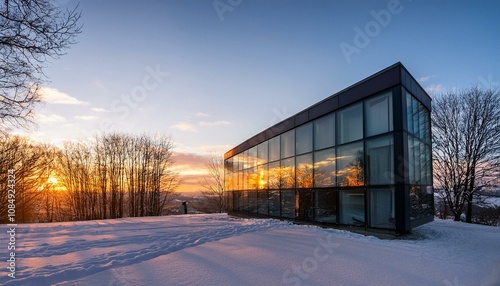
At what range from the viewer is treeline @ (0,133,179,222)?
1030 inches

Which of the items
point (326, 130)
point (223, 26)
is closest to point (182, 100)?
point (223, 26)

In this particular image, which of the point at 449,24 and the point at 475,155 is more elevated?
the point at 449,24

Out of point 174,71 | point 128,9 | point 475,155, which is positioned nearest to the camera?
point 128,9

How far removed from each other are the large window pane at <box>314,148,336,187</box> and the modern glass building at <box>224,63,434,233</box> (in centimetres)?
4

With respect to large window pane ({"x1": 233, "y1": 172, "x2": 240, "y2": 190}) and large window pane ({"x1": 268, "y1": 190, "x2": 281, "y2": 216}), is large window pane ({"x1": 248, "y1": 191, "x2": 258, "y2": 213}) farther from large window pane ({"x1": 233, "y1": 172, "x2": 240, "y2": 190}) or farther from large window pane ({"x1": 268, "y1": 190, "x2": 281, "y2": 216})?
large window pane ({"x1": 233, "y1": 172, "x2": 240, "y2": 190})

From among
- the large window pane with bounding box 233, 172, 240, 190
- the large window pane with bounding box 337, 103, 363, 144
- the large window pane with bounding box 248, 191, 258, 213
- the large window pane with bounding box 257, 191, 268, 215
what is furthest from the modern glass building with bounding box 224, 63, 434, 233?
the large window pane with bounding box 233, 172, 240, 190

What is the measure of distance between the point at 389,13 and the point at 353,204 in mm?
7286

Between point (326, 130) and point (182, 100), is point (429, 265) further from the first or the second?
point (182, 100)

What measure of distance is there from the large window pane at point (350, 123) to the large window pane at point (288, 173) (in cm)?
381

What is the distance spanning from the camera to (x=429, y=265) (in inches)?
220

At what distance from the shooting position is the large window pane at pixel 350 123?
34.8 feet

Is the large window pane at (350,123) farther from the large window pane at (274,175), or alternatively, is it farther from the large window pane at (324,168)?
the large window pane at (274,175)

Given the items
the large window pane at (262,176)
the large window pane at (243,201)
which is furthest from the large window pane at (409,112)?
the large window pane at (243,201)

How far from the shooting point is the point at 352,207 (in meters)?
10.6
